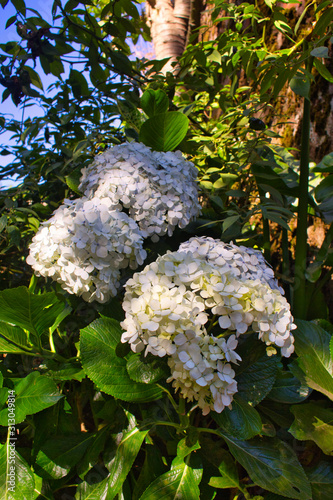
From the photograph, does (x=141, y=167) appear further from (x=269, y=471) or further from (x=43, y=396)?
(x=269, y=471)

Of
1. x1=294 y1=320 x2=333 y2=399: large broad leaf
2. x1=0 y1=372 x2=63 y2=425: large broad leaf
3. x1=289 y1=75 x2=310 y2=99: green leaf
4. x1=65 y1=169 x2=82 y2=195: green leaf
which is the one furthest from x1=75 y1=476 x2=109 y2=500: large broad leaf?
x1=289 y1=75 x2=310 y2=99: green leaf

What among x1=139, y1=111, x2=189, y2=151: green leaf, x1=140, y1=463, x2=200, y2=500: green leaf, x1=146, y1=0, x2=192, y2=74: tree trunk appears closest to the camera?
x1=140, y1=463, x2=200, y2=500: green leaf

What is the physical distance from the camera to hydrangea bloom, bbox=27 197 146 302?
0.90 meters

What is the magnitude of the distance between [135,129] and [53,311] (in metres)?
0.81

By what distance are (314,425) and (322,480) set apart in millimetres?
155

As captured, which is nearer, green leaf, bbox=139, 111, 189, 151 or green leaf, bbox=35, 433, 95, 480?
green leaf, bbox=35, 433, 95, 480

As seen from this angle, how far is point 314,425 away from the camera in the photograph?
906 millimetres

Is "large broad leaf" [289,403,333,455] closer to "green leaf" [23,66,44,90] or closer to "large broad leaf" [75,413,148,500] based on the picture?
"large broad leaf" [75,413,148,500]

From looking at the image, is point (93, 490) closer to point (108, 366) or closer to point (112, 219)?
point (108, 366)

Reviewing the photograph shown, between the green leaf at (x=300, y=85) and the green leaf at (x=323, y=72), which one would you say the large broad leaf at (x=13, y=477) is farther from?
the green leaf at (x=323, y=72)

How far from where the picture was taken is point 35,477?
0.95m

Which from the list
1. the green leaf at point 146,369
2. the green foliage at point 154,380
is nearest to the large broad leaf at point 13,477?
the green foliage at point 154,380

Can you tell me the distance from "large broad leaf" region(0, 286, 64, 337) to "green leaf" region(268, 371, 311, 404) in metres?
0.66

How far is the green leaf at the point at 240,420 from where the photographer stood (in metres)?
0.78
